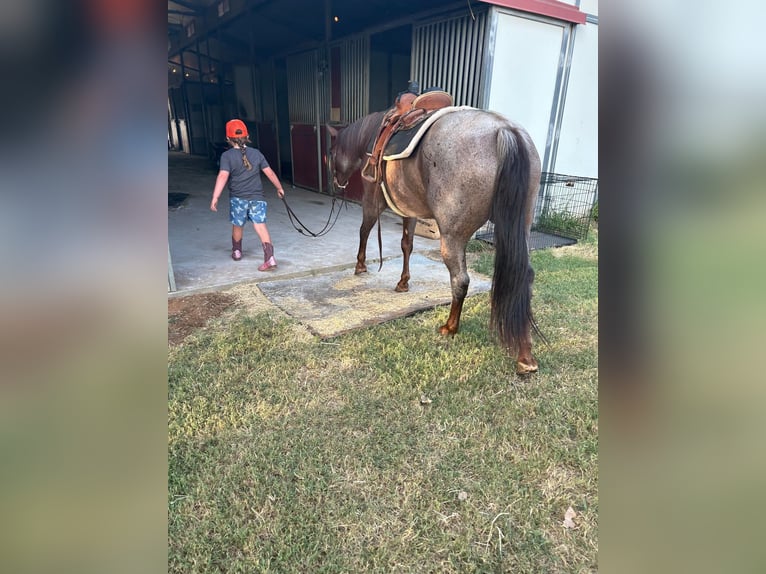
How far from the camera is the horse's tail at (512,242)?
8.34ft

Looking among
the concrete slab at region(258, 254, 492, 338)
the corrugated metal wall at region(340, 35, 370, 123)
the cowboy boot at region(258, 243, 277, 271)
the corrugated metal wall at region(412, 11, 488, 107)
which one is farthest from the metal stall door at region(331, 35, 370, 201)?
the concrete slab at region(258, 254, 492, 338)

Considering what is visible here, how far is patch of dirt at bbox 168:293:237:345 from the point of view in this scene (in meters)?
3.28

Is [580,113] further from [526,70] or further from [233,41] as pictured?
[233,41]

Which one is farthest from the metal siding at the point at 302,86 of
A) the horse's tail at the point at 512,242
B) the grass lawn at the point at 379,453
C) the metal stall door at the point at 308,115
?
the horse's tail at the point at 512,242

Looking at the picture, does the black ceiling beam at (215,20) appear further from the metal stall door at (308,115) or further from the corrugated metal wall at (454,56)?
the corrugated metal wall at (454,56)

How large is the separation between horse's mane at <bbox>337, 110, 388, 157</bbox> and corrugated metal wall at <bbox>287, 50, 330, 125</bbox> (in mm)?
4667

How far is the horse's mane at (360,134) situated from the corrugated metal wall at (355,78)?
11.7ft

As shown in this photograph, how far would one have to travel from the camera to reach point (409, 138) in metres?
3.24

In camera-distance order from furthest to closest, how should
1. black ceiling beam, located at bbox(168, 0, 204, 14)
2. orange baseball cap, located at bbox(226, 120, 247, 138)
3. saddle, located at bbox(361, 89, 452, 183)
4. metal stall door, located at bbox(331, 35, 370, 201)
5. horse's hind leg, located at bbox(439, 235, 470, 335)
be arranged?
black ceiling beam, located at bbox(168, 0, 204, 14) → metal stall door, located at bbox(331, 35, 370, 201) → orange baseball cap, located at bbox(226, 120, 247, 138) → saddle, located at bbox(361, 89, 452, 183) → horse's hind leg, located at bbox(439, 235, 470, 335)

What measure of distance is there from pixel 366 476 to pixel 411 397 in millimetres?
641

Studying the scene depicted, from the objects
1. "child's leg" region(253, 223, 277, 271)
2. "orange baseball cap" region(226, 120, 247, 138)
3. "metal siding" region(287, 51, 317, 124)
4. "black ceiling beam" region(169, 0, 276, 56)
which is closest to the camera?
"orange baseball cap" region(226, 120, 247, 138)

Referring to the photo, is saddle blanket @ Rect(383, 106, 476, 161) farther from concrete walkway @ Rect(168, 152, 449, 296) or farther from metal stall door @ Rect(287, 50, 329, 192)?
metal stall door @ Rect(287, 50, 329, 192)
